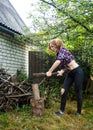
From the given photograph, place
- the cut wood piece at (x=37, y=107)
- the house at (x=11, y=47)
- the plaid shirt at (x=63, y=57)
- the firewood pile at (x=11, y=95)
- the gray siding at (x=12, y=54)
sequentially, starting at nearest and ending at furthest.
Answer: the plaid shirt at (x=63, y=57), the cut wood piece at (x=37, y=107), the firewood pile at (x=11, y=95), the house at (x=11, y=47), the gray siding at (x=12, y=54)

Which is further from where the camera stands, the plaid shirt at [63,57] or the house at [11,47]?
the house at [11,47]

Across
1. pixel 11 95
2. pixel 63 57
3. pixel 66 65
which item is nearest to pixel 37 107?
pixel 11 95

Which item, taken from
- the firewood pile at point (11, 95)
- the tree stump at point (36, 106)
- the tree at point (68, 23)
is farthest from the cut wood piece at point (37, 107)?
the tree at point (68, 23)

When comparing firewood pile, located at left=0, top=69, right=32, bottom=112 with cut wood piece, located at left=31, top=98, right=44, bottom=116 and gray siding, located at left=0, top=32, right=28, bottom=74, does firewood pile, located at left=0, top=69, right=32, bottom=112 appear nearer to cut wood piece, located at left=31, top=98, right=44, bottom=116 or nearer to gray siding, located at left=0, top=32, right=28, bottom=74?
cut wood piece, located at left=31, top=98, right=44, bottom=116

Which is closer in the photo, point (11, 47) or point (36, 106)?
point (36, 106)

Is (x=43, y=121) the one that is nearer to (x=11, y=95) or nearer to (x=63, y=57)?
(x=63, y=57)

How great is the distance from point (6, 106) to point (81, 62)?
548 centimetres

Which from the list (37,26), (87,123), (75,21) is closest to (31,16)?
(37,26)

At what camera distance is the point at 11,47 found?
12992mm

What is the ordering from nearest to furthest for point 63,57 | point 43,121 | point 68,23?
→ point 43,121 → point 63,57 → point 68,23

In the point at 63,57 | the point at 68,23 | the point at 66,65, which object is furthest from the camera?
the point at 68,23

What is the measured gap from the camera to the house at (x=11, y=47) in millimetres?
11711

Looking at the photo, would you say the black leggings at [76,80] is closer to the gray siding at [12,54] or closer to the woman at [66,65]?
the woman at [66,65]

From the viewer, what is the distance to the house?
11.7 metres
